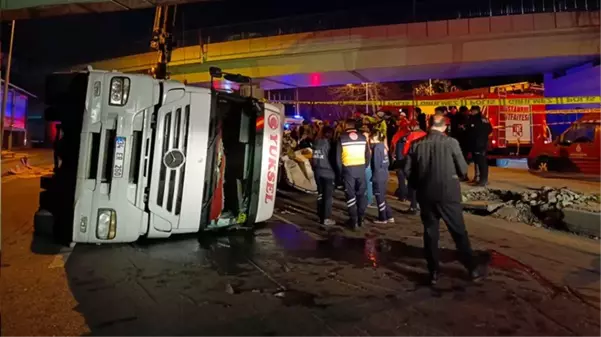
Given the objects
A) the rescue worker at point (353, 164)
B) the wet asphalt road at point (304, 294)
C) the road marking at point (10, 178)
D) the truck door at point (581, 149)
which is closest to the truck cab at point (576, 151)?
the truck door at point (581, 149)

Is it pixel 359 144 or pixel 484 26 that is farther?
pixel 484 26

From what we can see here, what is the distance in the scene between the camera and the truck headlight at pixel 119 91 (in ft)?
17.8

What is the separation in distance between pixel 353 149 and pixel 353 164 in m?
0.23

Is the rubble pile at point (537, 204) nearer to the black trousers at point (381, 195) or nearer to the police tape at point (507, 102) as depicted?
the black trousers at point (381, 195)

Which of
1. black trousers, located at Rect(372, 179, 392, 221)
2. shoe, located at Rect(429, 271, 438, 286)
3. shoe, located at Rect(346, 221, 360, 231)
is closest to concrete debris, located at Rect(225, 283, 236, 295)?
shoe, located at Rect(429, 271, 438, 286)

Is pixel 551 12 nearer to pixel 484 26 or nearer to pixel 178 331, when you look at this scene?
pixel 484 26

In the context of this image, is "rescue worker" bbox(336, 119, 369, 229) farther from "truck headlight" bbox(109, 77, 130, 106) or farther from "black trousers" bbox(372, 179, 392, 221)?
"truck headlight" bbox(109, 77, 130, 106)

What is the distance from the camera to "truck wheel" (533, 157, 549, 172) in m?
13.2

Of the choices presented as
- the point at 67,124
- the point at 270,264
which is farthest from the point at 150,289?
the point at 67,124

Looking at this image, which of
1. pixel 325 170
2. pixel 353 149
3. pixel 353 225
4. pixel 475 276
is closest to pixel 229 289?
pixel 475 276

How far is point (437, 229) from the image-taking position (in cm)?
479

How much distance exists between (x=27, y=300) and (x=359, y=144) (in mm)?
4765

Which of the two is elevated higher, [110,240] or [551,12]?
[551,12]

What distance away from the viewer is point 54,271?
16.4ft
